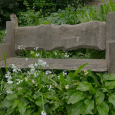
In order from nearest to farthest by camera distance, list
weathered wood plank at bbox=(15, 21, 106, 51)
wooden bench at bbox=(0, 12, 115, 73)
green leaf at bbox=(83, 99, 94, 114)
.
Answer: green leaf at bbox=(83, 99, 94, 114) < wooden bench at bbox=(0, 12, 115, 73) < weathered wood plank at bbox=(15, 21, 106, 51)

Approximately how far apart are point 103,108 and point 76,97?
0.90 feet

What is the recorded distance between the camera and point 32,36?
263 centimetres

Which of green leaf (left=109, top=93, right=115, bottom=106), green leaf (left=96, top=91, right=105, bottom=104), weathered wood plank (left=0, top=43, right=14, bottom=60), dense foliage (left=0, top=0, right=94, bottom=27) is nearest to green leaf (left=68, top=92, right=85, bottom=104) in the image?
green leaf (left=96, top=91, right=105, bottom=104)

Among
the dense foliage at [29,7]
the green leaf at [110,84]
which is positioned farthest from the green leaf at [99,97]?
the dense foliage at [29,7]

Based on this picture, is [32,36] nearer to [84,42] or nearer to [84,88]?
[84,42]

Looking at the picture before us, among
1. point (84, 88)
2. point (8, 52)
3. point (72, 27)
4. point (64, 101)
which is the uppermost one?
point (72, 27)

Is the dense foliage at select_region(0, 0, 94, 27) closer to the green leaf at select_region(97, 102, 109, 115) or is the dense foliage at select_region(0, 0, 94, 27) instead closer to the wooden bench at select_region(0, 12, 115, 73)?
the wooden bench at select_region(0, 12, 115, 73)

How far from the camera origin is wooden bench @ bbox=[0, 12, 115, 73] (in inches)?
83.4

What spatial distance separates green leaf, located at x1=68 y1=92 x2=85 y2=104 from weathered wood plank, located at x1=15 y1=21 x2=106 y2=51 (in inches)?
38.8

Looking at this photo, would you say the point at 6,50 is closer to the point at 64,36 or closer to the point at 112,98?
the point at 64,36

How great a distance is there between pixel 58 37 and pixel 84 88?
119 centimetres

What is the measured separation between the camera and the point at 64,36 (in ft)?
8.09

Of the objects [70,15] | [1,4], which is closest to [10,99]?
[70,15]

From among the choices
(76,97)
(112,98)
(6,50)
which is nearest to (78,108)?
(76,97)
